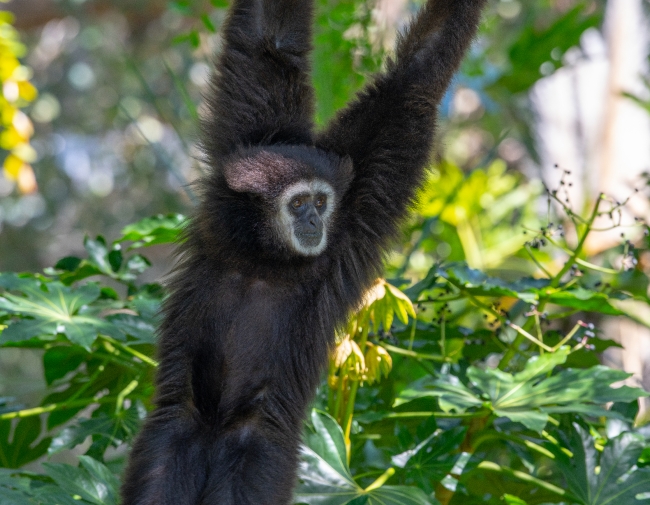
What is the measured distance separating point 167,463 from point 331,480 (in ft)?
1.93

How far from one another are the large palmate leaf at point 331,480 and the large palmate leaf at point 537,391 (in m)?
0.29

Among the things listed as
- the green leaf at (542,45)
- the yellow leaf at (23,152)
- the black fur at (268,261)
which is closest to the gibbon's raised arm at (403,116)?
the black fur at (268,261)

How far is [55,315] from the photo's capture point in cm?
297

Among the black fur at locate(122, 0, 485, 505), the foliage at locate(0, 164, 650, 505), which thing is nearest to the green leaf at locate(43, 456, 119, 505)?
the foliage at locate(0, 164, 650, 505)

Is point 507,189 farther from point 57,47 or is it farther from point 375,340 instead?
point 57,47

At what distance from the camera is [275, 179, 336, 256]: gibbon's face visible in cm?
300

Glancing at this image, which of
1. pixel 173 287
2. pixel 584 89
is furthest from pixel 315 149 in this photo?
pixel 584 89

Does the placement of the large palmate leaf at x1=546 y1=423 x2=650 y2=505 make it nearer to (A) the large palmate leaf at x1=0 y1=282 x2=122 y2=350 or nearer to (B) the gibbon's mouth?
(B) the gibbon's mouth

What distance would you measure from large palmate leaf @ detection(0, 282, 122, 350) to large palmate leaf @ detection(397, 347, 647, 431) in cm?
118

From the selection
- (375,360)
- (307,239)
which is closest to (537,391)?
(375,360)

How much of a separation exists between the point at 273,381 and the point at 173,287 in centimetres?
55

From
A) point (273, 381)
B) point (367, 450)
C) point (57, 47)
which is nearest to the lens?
point (273, 381)

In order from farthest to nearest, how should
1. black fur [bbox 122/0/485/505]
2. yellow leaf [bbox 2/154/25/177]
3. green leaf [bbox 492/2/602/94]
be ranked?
green leaf [bbox 492/2/602/94], yellow leaf [bbox 2/154/25/177], black fur [bbox 122/0/485/505]

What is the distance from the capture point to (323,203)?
3.12 m
